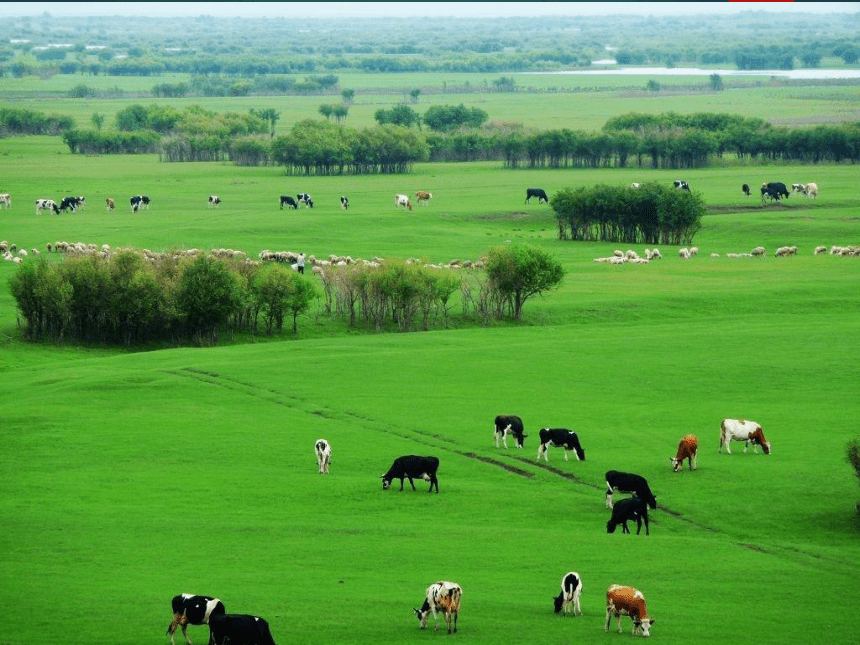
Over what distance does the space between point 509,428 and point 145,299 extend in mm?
33247

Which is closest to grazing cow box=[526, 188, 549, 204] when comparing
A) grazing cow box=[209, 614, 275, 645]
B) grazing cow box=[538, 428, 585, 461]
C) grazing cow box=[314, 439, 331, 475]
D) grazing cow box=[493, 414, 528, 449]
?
grazing cow box=[493, 414, 528, 449]

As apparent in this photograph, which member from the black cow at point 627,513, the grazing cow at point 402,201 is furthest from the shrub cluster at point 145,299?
the grazing cow at point 402,201

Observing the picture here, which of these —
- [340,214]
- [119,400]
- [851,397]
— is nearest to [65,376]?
[119,400]

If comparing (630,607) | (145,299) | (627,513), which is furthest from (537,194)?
(630,607)

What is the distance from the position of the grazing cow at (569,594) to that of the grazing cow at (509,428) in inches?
714

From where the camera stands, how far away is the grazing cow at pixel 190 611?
99.1 feet

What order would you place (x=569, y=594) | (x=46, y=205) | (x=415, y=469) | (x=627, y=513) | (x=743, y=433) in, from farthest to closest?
(x=46, y=205) → (x=743, y=433) → (x=415, y=469) → (x=627, y=513) → (x=569, y=594)

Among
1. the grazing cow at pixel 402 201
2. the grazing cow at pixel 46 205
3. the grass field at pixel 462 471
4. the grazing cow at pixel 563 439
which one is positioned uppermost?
the grazing cow at pixel 402 201

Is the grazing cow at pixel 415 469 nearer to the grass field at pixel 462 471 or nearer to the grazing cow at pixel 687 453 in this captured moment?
the grass field at pixel 462 471

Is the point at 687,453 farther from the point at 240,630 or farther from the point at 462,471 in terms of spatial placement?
the point at 240,630

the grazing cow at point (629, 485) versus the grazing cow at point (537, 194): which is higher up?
the grazing cow at point (537, 194)

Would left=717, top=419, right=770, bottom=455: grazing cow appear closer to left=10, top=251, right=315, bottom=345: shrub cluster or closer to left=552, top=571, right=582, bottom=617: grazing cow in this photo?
left=552, top=571, right=582, bottom=617: grazing cow

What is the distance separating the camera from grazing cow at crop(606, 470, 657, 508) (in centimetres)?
4238

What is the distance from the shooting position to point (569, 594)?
32188 millimetres
